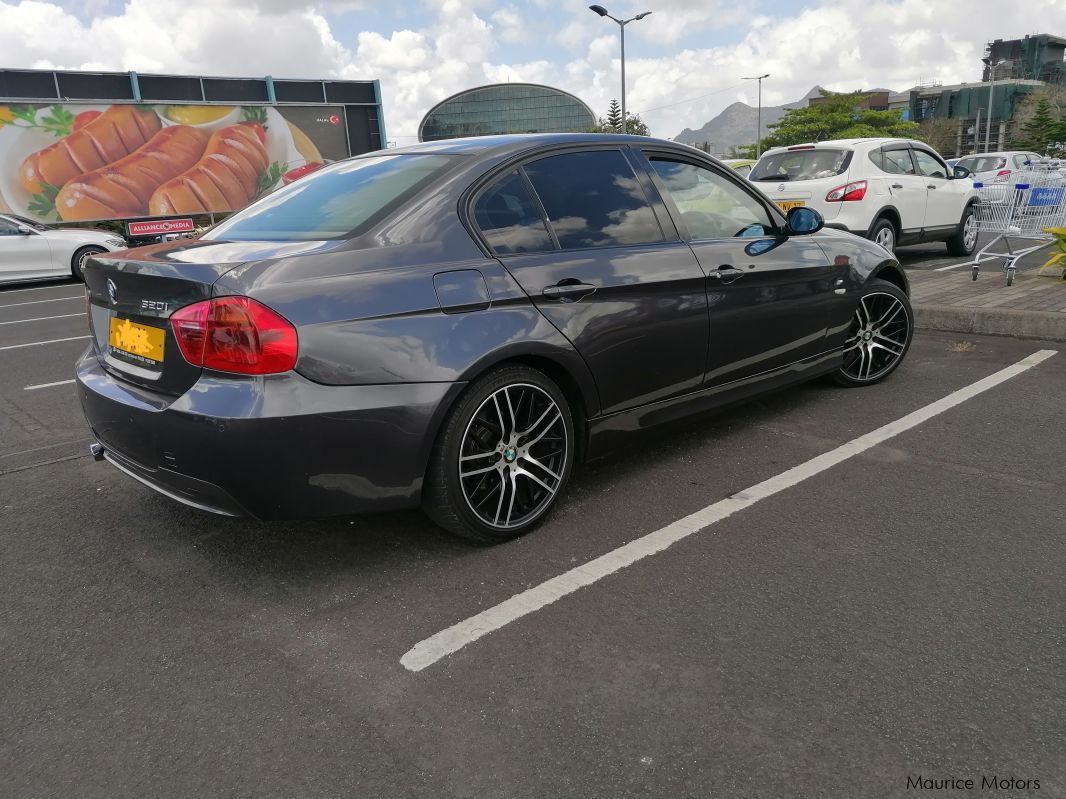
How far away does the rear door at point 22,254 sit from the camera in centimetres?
1404

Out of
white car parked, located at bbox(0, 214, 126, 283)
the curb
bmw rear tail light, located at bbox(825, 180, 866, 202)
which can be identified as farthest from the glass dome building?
the curb

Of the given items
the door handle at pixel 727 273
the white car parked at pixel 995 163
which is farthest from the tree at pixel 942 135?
the door handle at pixel 727 273

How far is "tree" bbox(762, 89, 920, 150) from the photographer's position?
50.5 m

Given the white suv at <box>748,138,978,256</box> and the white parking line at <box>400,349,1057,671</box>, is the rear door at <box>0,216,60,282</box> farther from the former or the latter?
the white parking line at <box>400,349,1057,671</box>

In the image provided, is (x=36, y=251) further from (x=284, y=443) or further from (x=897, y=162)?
(x=284, y=443)

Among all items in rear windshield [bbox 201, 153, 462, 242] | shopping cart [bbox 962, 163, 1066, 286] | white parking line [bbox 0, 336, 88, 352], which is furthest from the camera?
shopping cart [bbox 962, 163, 1066, 286]

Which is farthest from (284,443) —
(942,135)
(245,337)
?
(942,135)

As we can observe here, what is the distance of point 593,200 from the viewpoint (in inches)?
138

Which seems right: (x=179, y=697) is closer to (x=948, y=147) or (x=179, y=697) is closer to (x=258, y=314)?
(x=258, y=314)

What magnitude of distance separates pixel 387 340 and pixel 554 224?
1.00 metres

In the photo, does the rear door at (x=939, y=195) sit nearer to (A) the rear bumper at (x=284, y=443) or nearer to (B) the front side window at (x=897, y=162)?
(B) the front side window at (x=897, y=162)

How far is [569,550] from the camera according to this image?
3117 mm

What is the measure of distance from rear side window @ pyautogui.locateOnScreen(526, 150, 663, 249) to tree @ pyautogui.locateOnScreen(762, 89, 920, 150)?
→ 51.0 m

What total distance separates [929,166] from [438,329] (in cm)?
994
